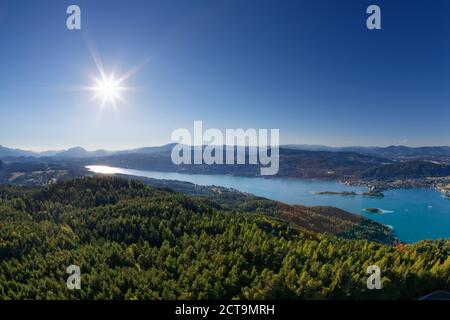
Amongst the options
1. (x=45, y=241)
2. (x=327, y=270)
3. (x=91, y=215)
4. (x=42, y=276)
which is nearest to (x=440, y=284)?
(x=327, y=270)
